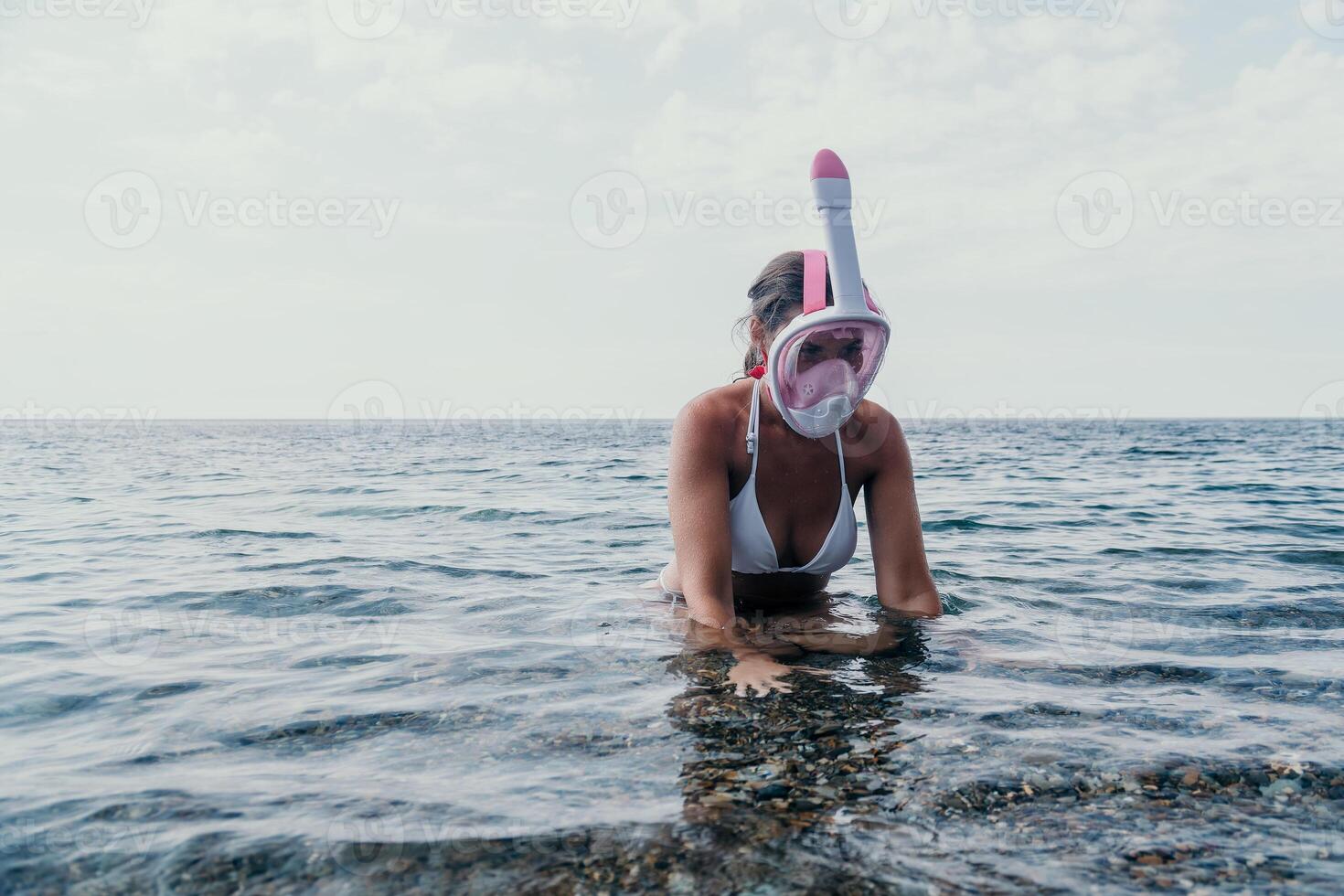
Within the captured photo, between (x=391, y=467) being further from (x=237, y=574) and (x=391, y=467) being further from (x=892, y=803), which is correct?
(x=892, y=803)

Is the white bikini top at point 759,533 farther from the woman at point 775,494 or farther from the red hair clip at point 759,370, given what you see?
the red hair clip at point 759,370

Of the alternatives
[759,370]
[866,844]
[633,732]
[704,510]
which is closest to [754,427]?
[759,370]

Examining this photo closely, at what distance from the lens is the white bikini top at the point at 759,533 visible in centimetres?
393

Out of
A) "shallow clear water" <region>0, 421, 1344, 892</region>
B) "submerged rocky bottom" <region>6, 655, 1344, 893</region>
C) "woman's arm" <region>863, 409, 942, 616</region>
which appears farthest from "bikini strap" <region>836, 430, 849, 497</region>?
"submerged rocky bottom" <region>6, 655, 1344, 893</region>

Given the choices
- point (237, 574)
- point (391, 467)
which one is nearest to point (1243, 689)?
point (237, 574)

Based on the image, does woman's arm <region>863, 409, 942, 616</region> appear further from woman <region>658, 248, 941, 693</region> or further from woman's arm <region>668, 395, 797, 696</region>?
woman's arm <region>668, 395, 797, 696</region>

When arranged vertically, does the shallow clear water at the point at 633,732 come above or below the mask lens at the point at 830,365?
below

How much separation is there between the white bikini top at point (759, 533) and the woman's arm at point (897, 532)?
136 millimetres

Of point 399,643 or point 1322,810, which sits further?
point 399,643

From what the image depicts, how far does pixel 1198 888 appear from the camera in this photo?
200 cm

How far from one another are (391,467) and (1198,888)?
64.7ft

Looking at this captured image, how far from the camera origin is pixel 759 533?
13.3 feet

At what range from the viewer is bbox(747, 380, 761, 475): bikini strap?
3.89 meters

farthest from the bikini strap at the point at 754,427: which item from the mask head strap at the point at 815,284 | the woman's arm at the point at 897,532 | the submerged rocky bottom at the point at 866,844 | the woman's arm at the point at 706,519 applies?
the submerged rocky bottom at the point at 866,844
